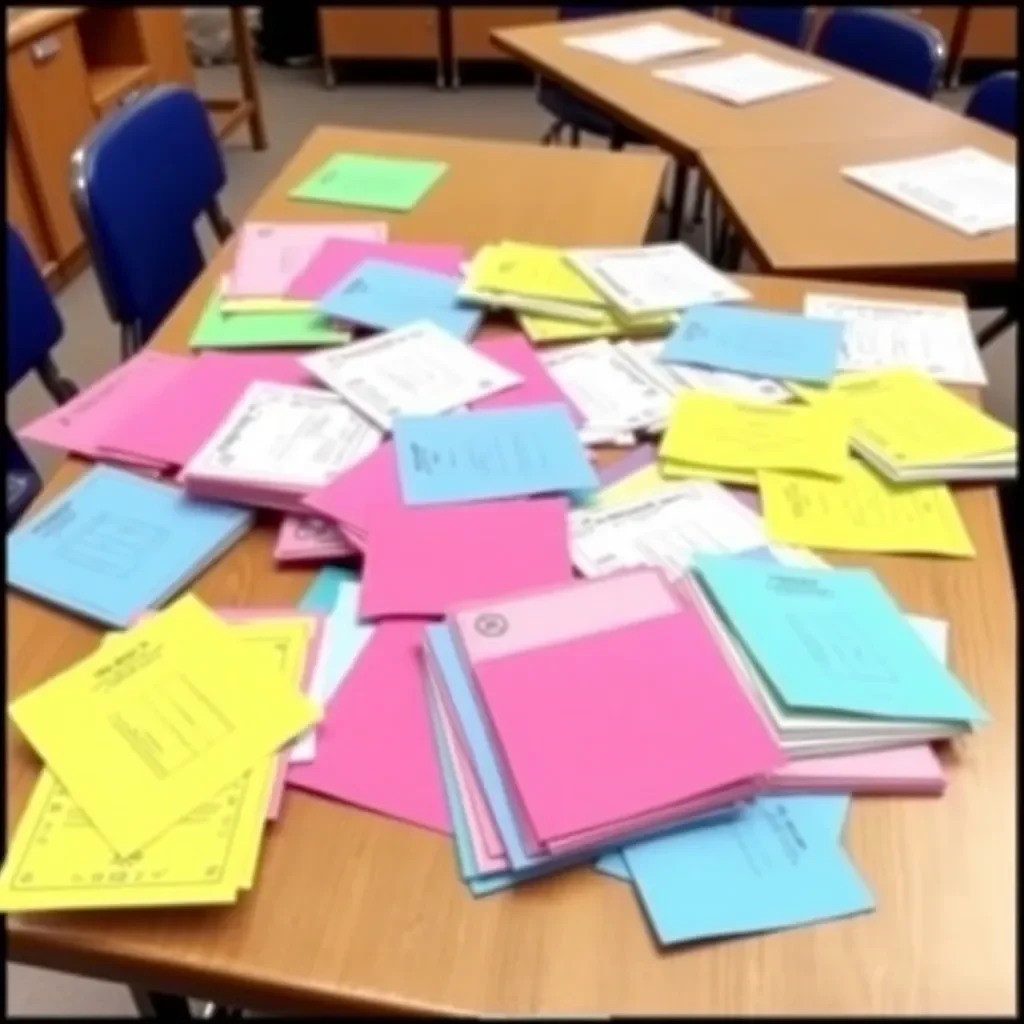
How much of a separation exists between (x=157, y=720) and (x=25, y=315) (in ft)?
3.09

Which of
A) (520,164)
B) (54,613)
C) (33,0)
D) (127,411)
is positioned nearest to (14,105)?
(33,0)

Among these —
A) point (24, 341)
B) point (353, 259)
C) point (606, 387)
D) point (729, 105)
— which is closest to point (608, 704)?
point (606, 387)

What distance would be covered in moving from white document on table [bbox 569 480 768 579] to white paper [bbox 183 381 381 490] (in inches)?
9.6

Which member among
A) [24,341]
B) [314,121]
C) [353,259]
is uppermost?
[353,259]

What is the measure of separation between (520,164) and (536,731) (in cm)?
131

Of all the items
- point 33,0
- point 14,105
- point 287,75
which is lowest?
point 287,75

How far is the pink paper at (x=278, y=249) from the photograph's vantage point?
52.8 inches

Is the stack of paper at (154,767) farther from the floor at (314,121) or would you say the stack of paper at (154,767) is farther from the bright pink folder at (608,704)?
the floor at (314,121)

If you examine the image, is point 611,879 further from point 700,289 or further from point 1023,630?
point 700,289

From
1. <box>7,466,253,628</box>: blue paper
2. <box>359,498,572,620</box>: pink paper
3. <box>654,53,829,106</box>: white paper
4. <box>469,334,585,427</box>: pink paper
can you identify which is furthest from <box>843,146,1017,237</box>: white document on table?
<box>7,466,253,628</box>: blue paper

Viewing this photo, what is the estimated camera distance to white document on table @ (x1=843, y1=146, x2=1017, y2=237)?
1.60 m

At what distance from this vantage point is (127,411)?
108 centimetres

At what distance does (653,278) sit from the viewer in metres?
1.36

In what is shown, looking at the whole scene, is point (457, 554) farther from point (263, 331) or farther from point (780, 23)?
point (780, 23)
